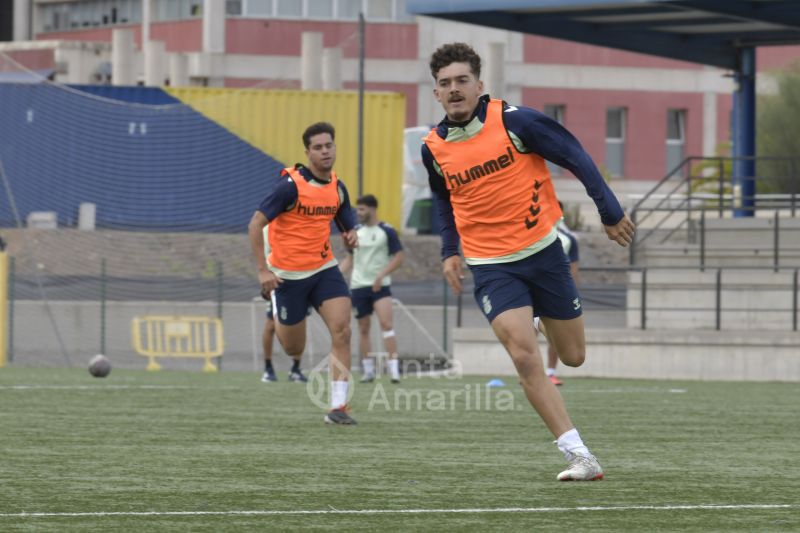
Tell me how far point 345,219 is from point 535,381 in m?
4.71

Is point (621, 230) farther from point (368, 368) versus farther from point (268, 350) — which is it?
point (268, 350)

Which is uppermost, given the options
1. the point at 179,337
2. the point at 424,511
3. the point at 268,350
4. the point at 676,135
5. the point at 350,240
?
the point at 676,135

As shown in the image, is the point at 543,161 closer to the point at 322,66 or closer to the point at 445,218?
the point at 445,218

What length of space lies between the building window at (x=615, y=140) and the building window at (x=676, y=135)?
174 cm

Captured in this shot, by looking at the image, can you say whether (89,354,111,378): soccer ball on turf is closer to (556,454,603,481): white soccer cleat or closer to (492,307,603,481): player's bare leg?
(492,307,603,481): player's bare leg

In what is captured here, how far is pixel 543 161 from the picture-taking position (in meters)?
8.34

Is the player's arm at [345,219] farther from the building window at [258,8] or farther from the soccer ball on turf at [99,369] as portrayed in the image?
the building window at [258,8]

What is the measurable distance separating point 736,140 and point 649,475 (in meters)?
23.6

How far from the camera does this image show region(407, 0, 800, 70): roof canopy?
24.3 m

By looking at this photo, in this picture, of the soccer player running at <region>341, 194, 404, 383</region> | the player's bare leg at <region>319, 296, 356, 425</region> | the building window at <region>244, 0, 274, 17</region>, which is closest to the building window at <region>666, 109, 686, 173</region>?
the building window at <region>244, 0, 274, 17</region>

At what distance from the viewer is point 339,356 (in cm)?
1165

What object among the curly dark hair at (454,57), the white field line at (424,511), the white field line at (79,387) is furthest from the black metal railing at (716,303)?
the white field line at (424,511)

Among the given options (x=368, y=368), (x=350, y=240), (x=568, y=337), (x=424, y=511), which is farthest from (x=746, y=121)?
(x=424, y=511)

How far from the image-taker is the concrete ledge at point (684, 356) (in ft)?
70.3
